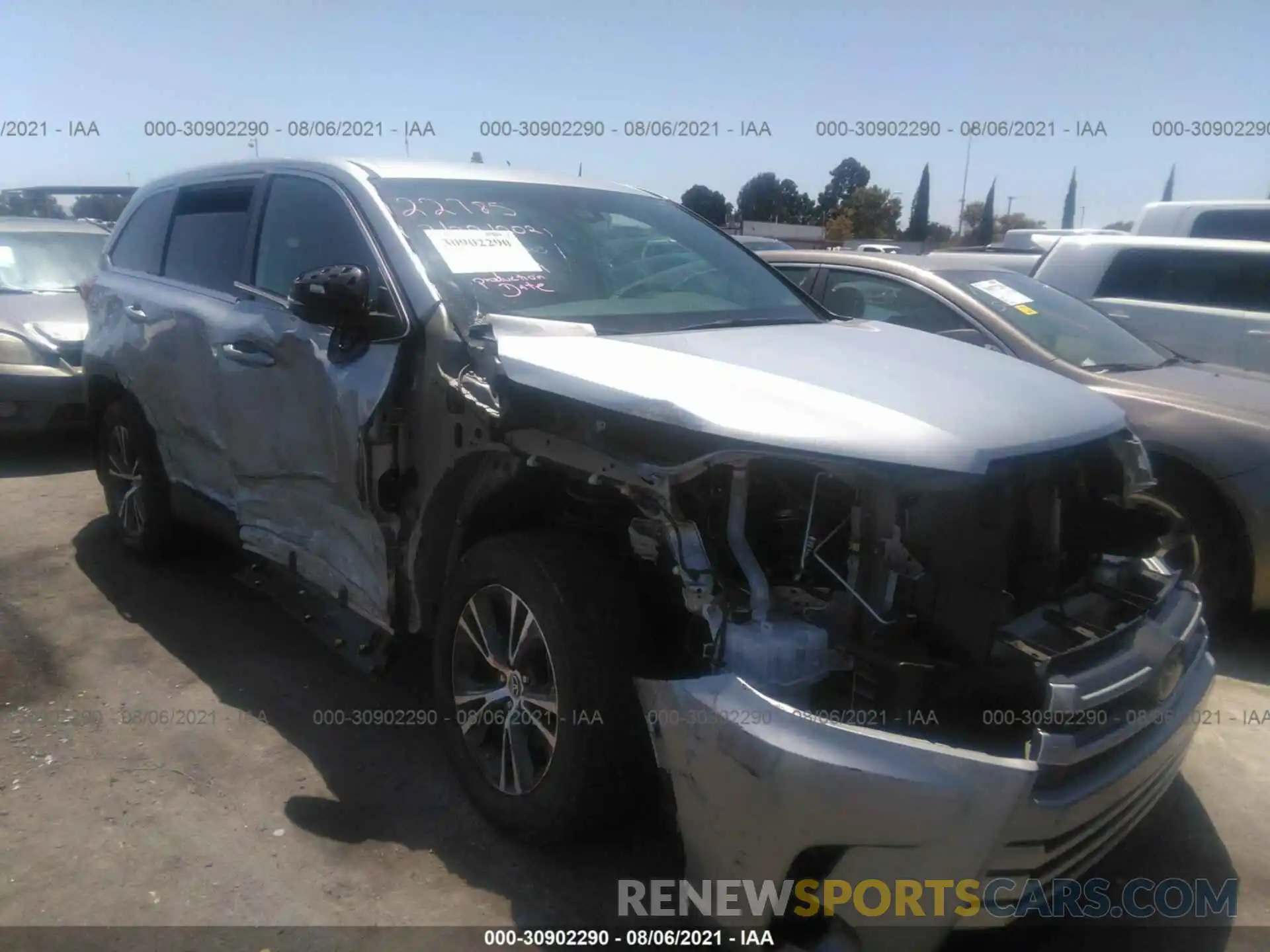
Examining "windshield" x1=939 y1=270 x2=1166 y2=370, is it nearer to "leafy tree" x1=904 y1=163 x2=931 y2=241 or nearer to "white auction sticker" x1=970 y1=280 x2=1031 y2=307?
"white auction sticker" x1=970 y1=280 x2=1031 y2=307

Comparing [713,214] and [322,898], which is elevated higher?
[713,214]

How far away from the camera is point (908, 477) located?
2133mm

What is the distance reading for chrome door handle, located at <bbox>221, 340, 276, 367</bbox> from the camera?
11.2ft

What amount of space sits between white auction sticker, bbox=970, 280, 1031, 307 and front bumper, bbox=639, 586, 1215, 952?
10.2ft

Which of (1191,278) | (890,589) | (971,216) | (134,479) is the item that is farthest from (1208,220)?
(971,216)

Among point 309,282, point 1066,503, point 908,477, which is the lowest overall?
point 1066,503

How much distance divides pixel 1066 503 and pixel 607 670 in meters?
1.33

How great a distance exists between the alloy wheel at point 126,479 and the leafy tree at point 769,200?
4065 cm

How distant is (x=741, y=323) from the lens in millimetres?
3209

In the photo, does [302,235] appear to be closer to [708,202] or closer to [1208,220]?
[1208,220]

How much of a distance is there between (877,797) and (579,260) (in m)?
2.11

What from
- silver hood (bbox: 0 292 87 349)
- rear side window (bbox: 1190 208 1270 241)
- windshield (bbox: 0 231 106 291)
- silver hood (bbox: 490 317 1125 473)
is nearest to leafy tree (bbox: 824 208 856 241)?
rear side window (bbox: 1190 208 1270 241)

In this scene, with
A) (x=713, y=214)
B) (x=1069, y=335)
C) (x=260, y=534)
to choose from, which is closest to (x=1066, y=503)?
(x=1069, y=335)

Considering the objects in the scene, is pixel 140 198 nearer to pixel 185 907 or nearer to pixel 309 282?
pixel 309 282
